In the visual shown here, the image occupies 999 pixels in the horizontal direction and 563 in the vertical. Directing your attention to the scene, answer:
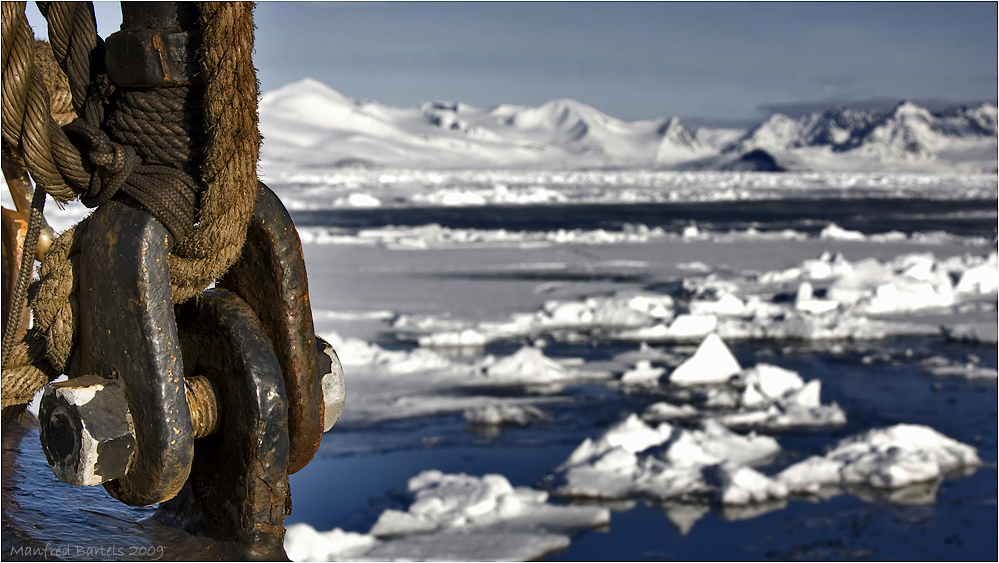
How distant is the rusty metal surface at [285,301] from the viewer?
1416 mm

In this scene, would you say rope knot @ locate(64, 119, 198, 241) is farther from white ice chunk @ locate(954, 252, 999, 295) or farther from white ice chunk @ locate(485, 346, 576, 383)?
white ice chunk @ locate(954, 252, 999, 295)

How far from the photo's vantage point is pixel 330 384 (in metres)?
1.51

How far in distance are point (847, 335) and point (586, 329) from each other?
2.56 metres

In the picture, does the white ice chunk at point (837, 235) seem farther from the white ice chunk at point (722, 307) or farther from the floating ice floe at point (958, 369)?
the floating ice floe at point (958, 369)

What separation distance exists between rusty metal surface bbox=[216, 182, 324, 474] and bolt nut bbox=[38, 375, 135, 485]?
227mm

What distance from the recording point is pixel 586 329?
9.88 metres

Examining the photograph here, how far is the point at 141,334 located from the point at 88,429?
14cm

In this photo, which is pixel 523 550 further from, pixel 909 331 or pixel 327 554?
pixel 909 331

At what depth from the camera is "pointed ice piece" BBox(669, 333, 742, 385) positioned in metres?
7.69

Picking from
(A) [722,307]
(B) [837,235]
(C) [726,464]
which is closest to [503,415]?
(C) [726,464]

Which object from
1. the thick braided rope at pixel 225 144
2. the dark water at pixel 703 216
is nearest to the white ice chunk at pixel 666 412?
the thick braided rope at pixel 225 144

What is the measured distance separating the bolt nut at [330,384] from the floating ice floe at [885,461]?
436 cm

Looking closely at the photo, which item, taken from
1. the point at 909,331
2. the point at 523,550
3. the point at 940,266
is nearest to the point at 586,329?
the point at 909,331

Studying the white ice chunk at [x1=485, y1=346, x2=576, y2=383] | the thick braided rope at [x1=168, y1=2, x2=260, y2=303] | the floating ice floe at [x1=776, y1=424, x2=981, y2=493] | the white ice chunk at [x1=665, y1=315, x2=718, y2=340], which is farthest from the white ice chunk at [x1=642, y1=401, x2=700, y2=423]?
the thick braided rope at [x1=168, y1=2, x2=260, y2=303]
